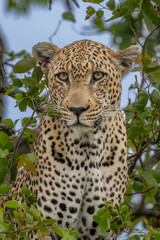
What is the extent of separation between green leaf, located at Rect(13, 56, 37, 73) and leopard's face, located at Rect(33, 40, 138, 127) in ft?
0.99

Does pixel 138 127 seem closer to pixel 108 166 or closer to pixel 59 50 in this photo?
pixel 108 166

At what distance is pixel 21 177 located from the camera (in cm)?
735

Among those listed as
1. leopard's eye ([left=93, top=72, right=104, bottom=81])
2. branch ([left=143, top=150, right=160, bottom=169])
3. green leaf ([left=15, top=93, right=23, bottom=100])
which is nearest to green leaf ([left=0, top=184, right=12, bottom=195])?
green leaf ([left=15, top=93, right=23, bottom=100])

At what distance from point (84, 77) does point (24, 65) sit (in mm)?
655

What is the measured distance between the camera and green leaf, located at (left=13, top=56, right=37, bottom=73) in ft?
20.9

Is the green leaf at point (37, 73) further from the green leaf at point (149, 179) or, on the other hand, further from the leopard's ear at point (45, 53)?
the green leaf at point (149, 179)

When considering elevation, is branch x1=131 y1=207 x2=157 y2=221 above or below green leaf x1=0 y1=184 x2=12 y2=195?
below

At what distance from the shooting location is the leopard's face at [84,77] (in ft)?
20.1

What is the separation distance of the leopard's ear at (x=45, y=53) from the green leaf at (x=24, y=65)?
1.26ft

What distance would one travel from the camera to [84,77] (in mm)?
6422

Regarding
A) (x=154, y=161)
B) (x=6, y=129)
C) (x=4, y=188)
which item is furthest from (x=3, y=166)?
(x=154, y=161)

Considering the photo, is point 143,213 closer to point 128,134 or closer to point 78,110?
point 128,134

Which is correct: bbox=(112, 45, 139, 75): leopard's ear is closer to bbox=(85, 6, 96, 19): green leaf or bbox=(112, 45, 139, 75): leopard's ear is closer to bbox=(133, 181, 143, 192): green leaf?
bbox=(85, 6, 96, 19): green leaf

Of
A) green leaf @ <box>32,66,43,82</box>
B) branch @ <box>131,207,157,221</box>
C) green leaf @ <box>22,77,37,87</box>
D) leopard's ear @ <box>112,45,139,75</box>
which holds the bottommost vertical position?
branch @ <box>131,207,157,221</box>
